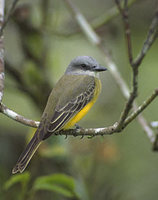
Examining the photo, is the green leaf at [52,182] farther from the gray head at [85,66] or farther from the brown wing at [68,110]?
the gray head at [85,66]

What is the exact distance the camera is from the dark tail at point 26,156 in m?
3.29

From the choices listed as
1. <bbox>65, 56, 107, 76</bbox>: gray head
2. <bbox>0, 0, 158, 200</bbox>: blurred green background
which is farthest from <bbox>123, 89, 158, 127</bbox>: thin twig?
<bbox>65, 56, 107, 76</bbox>: gray head

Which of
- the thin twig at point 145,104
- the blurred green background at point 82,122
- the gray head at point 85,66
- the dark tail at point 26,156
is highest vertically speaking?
the thin twig at point 145,104

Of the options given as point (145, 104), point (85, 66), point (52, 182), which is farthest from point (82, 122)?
point (145, 104)

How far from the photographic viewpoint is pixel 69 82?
3992 millimetres

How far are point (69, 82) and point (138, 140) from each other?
10.5ft

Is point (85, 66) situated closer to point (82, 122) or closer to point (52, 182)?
point (52, 182)

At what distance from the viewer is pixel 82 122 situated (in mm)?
6117

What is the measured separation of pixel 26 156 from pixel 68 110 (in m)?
0.56

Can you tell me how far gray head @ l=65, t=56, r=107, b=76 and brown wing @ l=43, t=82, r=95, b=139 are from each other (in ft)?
1.02

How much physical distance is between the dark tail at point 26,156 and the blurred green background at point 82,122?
0.08 m

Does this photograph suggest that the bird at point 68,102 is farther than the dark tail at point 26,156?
Yes

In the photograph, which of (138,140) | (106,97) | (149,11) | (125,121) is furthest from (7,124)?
(125,121)

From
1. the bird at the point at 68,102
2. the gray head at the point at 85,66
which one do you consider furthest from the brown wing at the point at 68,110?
the gray head at the point at 85,66
